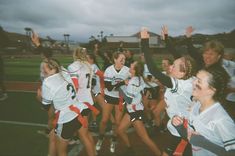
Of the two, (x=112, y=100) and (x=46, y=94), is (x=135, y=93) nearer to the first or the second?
(x=112, y=100)

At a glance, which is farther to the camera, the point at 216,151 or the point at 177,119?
the point at 177,119

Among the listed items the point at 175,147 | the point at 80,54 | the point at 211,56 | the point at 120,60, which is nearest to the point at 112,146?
the point at 120,60

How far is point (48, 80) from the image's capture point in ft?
15.3

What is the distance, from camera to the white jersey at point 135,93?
5980 mm

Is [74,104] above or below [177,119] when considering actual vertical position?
below

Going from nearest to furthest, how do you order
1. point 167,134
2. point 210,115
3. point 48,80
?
point 210,115 < point 48,80 < point 167,134

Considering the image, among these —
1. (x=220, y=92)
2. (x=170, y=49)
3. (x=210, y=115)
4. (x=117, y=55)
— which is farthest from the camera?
(x=117, y=55)

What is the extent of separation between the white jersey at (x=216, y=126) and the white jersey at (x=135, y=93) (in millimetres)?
2934

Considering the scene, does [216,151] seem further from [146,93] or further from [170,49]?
[146,93]

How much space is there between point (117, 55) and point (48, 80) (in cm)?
283

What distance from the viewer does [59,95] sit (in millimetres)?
4688

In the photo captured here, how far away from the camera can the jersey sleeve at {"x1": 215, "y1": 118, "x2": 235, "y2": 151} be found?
2.59 metres

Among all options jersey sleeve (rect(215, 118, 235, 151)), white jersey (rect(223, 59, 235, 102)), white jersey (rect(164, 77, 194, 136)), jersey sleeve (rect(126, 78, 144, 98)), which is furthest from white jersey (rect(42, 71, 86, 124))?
white jersey (rect(223, 59, 235, 102))

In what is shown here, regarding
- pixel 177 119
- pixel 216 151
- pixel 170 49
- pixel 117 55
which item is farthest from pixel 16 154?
pixel 216 151
